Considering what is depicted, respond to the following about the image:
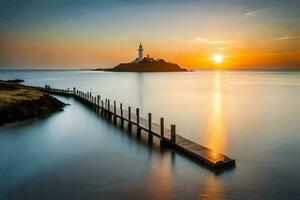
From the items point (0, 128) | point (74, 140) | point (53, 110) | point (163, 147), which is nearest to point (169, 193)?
point (163, 147)

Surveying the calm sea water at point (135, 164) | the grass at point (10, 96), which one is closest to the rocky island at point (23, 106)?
the grass at point (10, 96)

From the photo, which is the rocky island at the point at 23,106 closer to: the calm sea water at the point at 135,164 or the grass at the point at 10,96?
the grass at the point at 10,96

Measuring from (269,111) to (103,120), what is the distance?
1946 cm

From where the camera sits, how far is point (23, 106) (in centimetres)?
2580

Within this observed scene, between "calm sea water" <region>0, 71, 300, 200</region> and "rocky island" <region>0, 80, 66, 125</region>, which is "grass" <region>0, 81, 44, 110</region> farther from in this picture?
"calm sea water" <region>0, 71, 300, 200</region>

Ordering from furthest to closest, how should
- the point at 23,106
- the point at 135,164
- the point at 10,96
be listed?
the point at 10,96, the point at 23,106, the point at 135,164

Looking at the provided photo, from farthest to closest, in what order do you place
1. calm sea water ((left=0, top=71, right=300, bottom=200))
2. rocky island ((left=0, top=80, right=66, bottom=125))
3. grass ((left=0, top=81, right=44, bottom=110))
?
grass ((left=0, top=81, right=44, bottom=110)) → rocky island ((left=0, top=80, right=66, bottom=125)) → calm sea water ((left=0, top=71, right=300, bottom=200))

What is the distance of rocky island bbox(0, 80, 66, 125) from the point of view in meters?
23.6

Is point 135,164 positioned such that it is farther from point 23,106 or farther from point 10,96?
point 10,96

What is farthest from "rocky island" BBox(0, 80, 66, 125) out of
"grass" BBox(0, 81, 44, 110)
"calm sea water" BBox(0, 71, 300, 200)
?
"calm sea water" BBox(0, 71, 300, 200)

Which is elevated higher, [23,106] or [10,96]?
[10,96]

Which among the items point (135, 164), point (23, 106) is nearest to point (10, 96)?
point (23, 106)

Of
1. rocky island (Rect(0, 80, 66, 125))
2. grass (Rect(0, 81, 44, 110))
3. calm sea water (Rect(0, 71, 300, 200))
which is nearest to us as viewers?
calm sea water (Rect(0, 71, 300, 200))

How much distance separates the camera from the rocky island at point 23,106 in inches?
930
